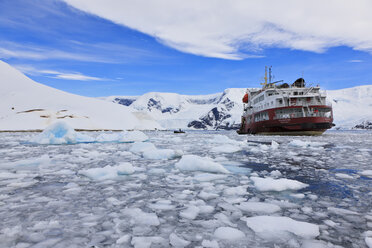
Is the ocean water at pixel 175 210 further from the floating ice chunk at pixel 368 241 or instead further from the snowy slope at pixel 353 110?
the snowy slope at pixel 353 110

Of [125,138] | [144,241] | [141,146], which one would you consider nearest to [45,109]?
[125,138]

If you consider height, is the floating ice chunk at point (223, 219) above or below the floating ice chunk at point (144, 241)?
below

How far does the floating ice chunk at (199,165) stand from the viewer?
5363 millimetres

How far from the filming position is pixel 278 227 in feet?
7.66

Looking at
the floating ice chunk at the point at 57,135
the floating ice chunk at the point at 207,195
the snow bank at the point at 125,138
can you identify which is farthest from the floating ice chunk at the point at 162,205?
the snow bank at the point at 125,138

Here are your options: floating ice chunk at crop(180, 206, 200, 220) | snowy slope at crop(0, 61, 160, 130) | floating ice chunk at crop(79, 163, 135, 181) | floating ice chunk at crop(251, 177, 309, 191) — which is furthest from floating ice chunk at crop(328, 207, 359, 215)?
snowy slope at crop(0, 61, 160, 130)

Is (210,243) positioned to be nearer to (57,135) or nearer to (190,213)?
(190,213)

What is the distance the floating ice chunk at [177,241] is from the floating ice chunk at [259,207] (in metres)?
1.16

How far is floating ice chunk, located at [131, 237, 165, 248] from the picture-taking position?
6.40ft

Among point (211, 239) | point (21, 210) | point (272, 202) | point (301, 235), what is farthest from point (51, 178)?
point (301, 235)

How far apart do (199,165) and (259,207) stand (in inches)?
106

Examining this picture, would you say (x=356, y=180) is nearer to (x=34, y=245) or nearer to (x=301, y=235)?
(x=301, y=235)

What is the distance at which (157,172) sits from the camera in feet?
17.5

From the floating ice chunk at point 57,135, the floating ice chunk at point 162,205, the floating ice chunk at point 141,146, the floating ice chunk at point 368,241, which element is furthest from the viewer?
the floating ice chunk at point 57,135
